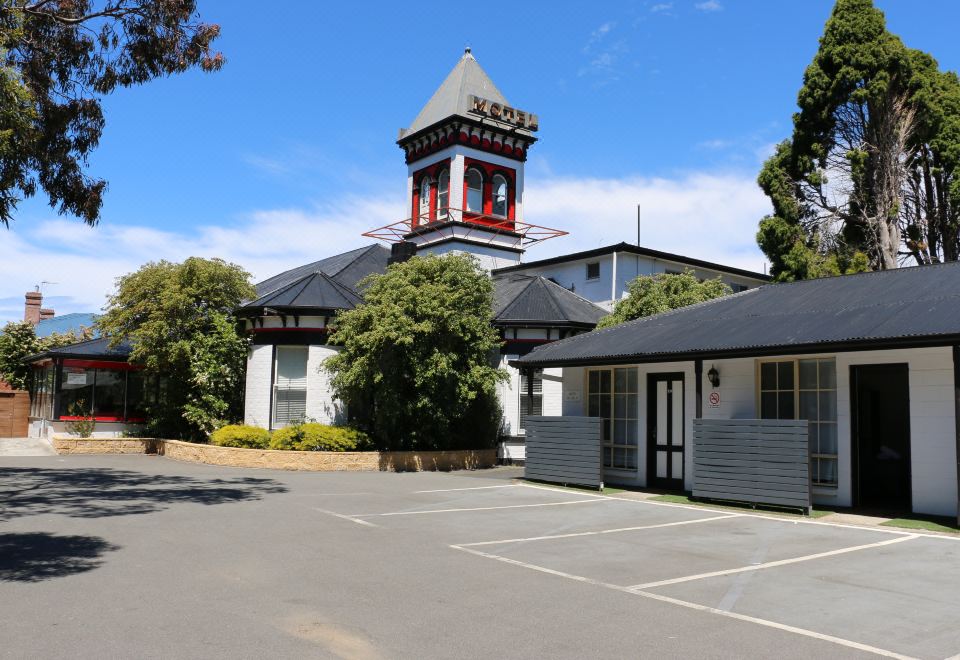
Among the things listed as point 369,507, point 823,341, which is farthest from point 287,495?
point 823,341

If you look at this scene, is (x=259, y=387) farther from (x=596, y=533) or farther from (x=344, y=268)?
(x=596, y=533)

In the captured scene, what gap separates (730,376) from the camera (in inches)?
575

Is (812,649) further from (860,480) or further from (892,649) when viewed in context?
(860,480)

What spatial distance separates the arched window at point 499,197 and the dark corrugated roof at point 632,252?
4.27 m

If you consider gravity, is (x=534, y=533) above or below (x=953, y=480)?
below

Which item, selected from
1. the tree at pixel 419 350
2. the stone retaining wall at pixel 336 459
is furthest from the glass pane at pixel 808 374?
the stone retaining wall at pixel 336 459

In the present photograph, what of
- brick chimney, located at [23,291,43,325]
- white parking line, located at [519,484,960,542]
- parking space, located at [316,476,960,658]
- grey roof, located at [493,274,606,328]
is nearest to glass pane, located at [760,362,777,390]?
white parking line, located at [519,484,960,542]

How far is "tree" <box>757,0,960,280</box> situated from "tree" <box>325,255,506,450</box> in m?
13.3

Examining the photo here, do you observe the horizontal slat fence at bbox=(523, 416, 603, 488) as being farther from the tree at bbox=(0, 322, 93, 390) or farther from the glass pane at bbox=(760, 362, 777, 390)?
the tree at bbox=(0, 322, 93, 390)

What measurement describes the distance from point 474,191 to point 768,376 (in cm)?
2319

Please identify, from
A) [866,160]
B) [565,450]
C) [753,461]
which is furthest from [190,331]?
[866,160]

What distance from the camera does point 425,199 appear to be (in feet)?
119

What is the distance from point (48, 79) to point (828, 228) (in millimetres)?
24928

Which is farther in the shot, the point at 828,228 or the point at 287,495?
the point at 828,228
